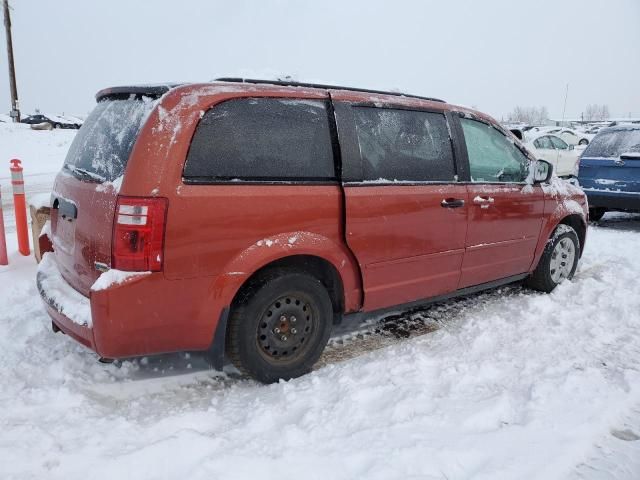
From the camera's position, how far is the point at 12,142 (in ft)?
67.6

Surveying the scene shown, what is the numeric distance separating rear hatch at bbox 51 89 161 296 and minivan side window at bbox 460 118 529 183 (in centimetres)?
252

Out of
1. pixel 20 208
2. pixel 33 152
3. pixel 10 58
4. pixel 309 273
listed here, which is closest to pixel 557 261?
A: pixel 309 273

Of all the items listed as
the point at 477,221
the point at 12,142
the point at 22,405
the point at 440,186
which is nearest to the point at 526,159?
the point at 477,221

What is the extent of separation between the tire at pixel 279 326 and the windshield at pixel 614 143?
7.08 meters

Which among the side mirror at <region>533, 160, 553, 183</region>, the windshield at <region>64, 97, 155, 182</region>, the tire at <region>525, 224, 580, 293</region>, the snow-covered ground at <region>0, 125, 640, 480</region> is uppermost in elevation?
the windshield at <region>64, 97, 155, 182</region>

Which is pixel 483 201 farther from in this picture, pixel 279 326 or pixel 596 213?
pixel 596 213

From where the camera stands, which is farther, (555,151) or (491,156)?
(555,151)

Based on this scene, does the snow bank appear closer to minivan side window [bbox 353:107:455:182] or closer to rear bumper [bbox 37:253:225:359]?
rear bumper [bbox 37:253:225:359]

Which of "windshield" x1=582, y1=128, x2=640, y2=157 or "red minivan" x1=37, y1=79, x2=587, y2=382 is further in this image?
"windshield" x1=582, y1=128, x2=640, y2=157

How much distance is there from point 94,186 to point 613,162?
8016 millimetres

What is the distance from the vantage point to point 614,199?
808cm

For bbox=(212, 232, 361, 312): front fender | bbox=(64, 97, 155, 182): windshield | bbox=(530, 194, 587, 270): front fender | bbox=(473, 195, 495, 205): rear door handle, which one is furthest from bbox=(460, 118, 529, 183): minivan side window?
bbox=(64, 97, 155, 182): windshield

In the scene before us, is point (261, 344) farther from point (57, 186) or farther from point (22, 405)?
point (57, 186)

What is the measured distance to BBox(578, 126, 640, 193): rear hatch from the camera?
7.91m
